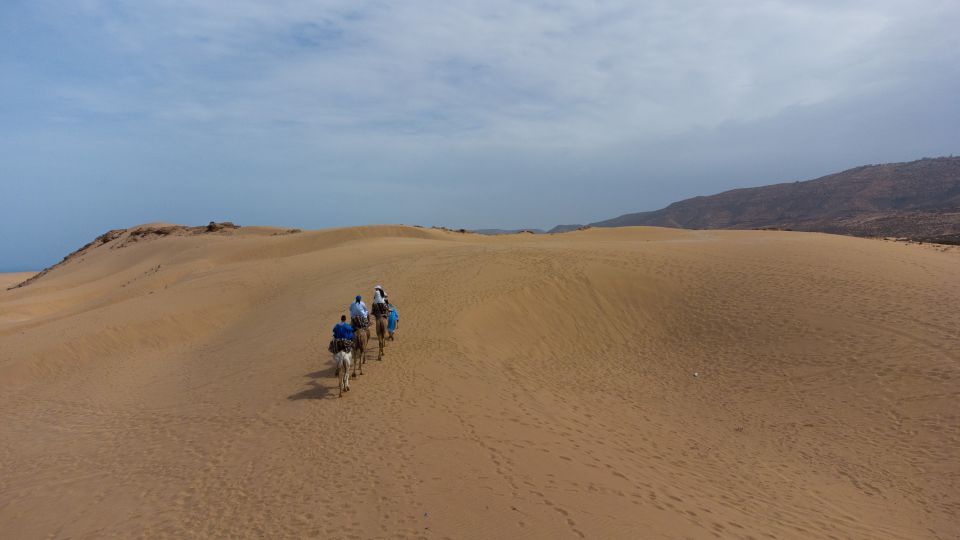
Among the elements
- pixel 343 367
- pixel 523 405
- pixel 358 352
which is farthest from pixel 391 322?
pixel 523 405

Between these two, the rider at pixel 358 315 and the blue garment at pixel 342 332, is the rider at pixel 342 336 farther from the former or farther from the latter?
the rider at pixel 358 315

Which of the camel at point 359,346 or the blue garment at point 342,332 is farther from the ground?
the blue garment at point 342,332

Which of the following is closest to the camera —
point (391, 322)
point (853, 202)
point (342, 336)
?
point (342, 336)

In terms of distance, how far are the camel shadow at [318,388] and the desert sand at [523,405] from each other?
74 millimetres

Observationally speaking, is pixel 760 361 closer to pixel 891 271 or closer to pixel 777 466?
pixel 777 466

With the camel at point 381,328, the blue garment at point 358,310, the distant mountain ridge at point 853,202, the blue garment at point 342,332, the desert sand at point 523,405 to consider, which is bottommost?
the desert sand at point 523,405

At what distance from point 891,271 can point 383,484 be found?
18.8 meters

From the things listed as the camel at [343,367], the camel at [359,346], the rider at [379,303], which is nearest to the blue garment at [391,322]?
A: the rider at [379,303]

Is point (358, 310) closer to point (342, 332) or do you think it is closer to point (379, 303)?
point (379, 303)

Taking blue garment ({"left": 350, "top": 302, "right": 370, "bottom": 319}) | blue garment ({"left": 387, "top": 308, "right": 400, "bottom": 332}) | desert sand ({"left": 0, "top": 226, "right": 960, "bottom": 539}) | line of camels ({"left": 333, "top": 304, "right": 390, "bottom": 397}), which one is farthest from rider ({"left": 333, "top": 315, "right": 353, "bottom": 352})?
blue garment ({"left": 387, "top": 308, "right": 400, "bottom": 332})

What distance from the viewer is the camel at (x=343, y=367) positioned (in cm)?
1049

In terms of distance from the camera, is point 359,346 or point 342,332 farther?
point 359,346

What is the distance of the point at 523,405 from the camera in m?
10.3

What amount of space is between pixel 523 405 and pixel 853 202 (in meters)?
96.8
